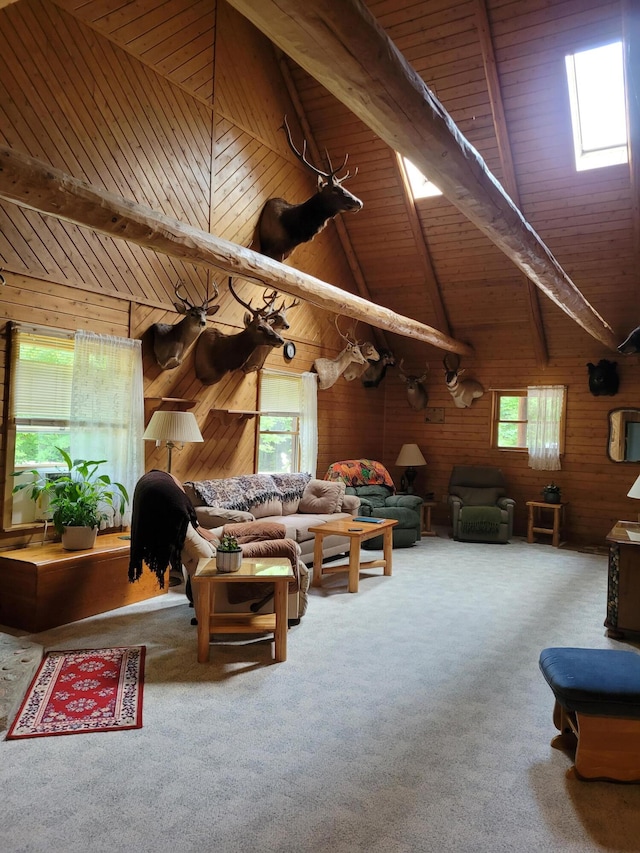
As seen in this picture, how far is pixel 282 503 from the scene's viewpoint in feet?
21.0

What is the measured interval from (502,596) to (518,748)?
264cm

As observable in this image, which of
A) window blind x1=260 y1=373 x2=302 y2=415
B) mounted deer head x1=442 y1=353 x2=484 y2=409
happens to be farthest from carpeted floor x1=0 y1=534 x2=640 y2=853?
mounted deer head x1=442 y1=353 x2=484 y2=409

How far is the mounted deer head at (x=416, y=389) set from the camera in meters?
9.12

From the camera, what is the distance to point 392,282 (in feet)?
28.1

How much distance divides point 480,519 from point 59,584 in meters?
5.39

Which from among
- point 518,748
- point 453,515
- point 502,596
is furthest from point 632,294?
point 518,748

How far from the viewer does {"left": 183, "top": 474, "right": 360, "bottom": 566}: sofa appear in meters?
5.47

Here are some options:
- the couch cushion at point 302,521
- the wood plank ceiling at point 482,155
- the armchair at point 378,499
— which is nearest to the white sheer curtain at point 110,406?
the couch cushion at point 302,521

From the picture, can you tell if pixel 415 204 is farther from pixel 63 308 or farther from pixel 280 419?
pixel 63 308

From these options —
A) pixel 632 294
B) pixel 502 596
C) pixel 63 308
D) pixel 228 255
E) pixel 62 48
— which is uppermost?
pixel 62 48

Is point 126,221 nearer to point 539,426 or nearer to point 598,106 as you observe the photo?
point 598,106

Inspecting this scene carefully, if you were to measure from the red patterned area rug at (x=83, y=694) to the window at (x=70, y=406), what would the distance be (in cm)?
142

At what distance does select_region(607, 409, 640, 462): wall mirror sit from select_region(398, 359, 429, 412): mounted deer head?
266 centimetres

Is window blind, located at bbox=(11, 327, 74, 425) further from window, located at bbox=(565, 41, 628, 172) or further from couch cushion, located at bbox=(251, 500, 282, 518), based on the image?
window, located at bbox=(565, 41, 628, 172)
